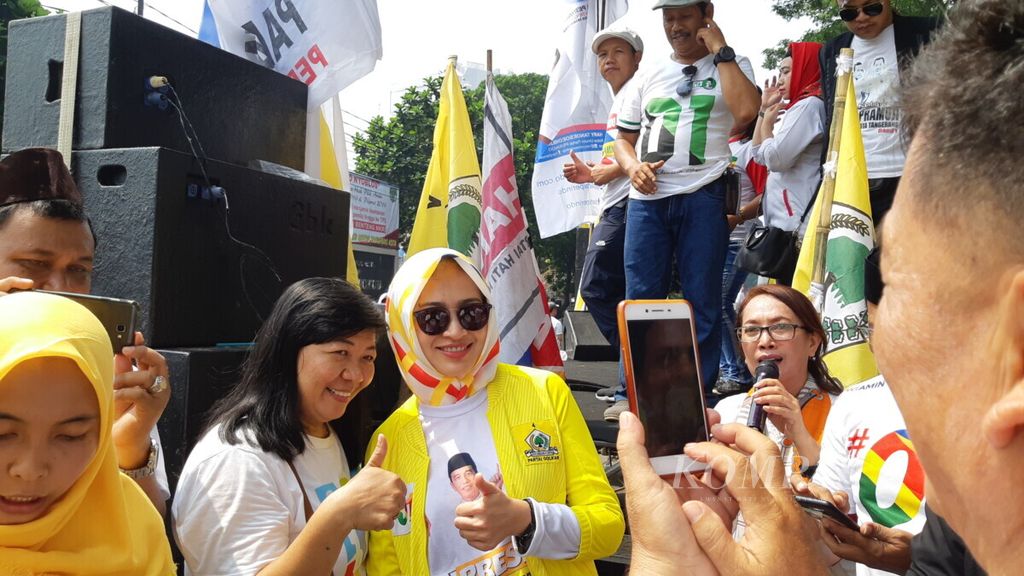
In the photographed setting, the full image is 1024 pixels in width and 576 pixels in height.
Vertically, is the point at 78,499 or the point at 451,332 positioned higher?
the point at 451,332

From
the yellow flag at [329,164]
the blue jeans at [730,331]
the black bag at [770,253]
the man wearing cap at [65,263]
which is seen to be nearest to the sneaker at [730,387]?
the blue jeans at [730,331]

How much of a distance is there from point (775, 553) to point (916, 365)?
477mm

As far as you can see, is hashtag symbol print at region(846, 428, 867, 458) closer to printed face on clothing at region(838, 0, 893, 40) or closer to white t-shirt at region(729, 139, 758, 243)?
printed face on clothing at region(838, 0, 893, 40)

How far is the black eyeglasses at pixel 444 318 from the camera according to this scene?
2.65 meters

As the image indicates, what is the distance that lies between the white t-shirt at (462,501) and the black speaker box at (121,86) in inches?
64.3

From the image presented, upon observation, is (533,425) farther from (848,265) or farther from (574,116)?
(574,116)

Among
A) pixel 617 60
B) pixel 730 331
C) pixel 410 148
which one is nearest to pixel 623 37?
pixel 617 60

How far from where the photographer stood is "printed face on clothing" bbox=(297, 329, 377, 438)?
2.55 metres

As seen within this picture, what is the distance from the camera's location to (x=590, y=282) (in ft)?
17.0

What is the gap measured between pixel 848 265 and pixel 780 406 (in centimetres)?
158

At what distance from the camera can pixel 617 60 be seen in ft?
18.4

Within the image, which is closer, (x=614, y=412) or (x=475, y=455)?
(x=475, y=455)

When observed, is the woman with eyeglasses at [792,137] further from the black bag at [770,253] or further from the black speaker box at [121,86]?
the black speaker box at [121,86]

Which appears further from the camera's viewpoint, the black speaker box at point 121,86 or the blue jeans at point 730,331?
the blue jeans at point 730,331
